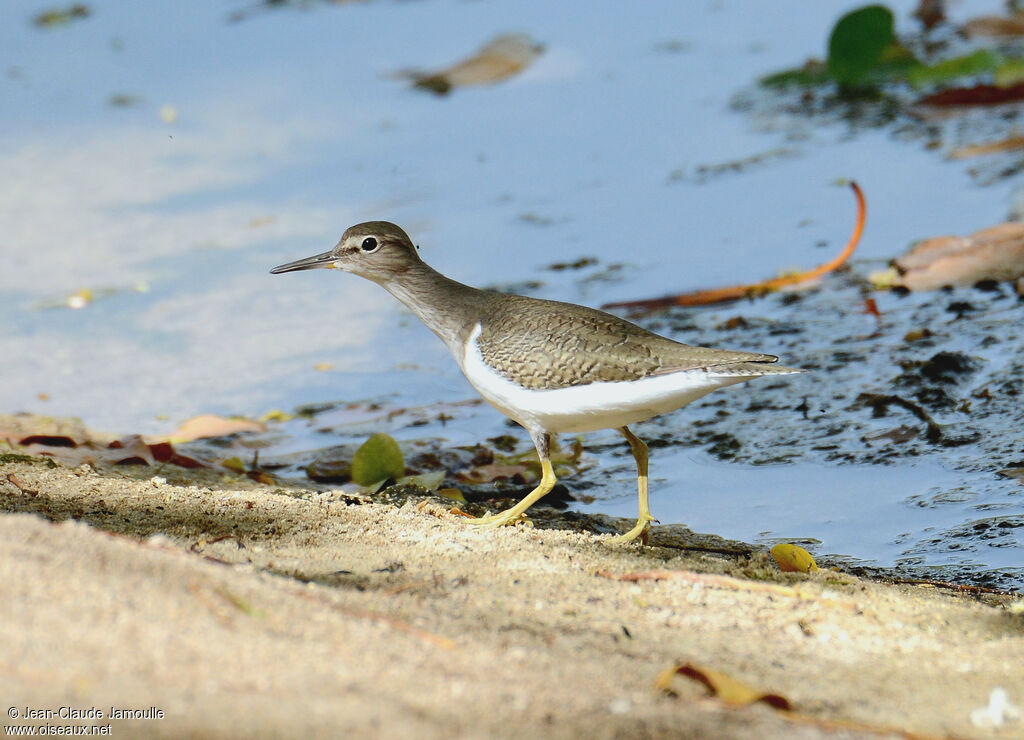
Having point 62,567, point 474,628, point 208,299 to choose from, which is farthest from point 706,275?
point 62,567

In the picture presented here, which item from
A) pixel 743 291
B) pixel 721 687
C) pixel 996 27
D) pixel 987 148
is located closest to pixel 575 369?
pixel 721 687

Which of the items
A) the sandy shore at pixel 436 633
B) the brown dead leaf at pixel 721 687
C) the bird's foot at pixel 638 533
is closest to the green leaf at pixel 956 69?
the bird's foot at pixel 638 533

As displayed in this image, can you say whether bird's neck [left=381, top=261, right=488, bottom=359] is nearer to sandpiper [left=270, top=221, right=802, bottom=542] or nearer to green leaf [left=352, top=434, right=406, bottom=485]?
sandpiper [left=270, top=221, right=802, bottom=542]

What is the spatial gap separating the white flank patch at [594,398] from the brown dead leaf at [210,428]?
84.1 inches

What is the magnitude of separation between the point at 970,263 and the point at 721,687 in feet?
18.8

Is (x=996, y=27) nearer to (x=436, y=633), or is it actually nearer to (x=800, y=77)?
(x=800, y=77)

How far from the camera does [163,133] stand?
35.7 ft

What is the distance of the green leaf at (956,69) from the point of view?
10789 mm

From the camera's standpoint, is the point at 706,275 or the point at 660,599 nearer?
the point at 660,599

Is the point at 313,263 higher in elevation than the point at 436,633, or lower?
higher

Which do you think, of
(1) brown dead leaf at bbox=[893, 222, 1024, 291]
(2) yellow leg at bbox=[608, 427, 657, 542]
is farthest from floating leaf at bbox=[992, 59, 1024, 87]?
(2) yellow leg at bbox=[608, 427, 657, 542]

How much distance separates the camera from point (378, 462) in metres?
5.64

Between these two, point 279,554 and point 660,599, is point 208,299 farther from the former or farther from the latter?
point 660,599

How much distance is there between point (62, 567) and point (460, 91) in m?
9.36
